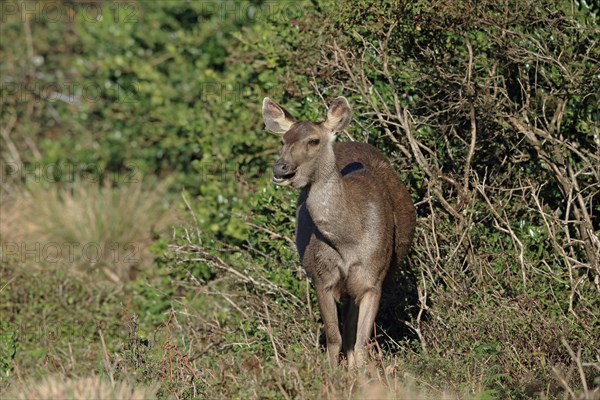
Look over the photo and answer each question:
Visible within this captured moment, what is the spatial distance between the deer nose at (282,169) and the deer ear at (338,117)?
1.97ft

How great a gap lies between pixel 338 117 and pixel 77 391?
2877 mm

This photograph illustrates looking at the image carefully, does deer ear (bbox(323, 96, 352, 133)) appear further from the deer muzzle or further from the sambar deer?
the deer muzzle

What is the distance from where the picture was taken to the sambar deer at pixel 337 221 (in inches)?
289

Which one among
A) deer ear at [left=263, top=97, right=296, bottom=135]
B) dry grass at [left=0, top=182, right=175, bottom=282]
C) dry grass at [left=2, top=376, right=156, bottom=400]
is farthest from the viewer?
dry grass at [left=0, top=182, right=175, bottom=282]

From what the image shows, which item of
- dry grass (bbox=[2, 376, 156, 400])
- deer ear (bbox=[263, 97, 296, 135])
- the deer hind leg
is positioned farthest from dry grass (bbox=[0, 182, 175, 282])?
dry grass (bbox=[2, 376, 156, 400])

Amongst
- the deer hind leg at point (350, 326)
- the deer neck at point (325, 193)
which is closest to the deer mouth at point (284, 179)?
the deer neck at point (325, 193)

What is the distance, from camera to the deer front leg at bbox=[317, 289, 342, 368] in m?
7.69

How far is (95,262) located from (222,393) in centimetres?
562

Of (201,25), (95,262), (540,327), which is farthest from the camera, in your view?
(201,25)

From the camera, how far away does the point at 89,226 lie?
12.4 m

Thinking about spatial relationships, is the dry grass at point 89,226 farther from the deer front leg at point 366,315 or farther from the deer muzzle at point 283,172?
the deer muzzle at point 283,172

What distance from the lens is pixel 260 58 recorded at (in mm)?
10555

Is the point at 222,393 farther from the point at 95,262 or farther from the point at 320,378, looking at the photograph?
the point at 95,262

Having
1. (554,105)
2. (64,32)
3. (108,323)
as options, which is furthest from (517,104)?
(64,32)
